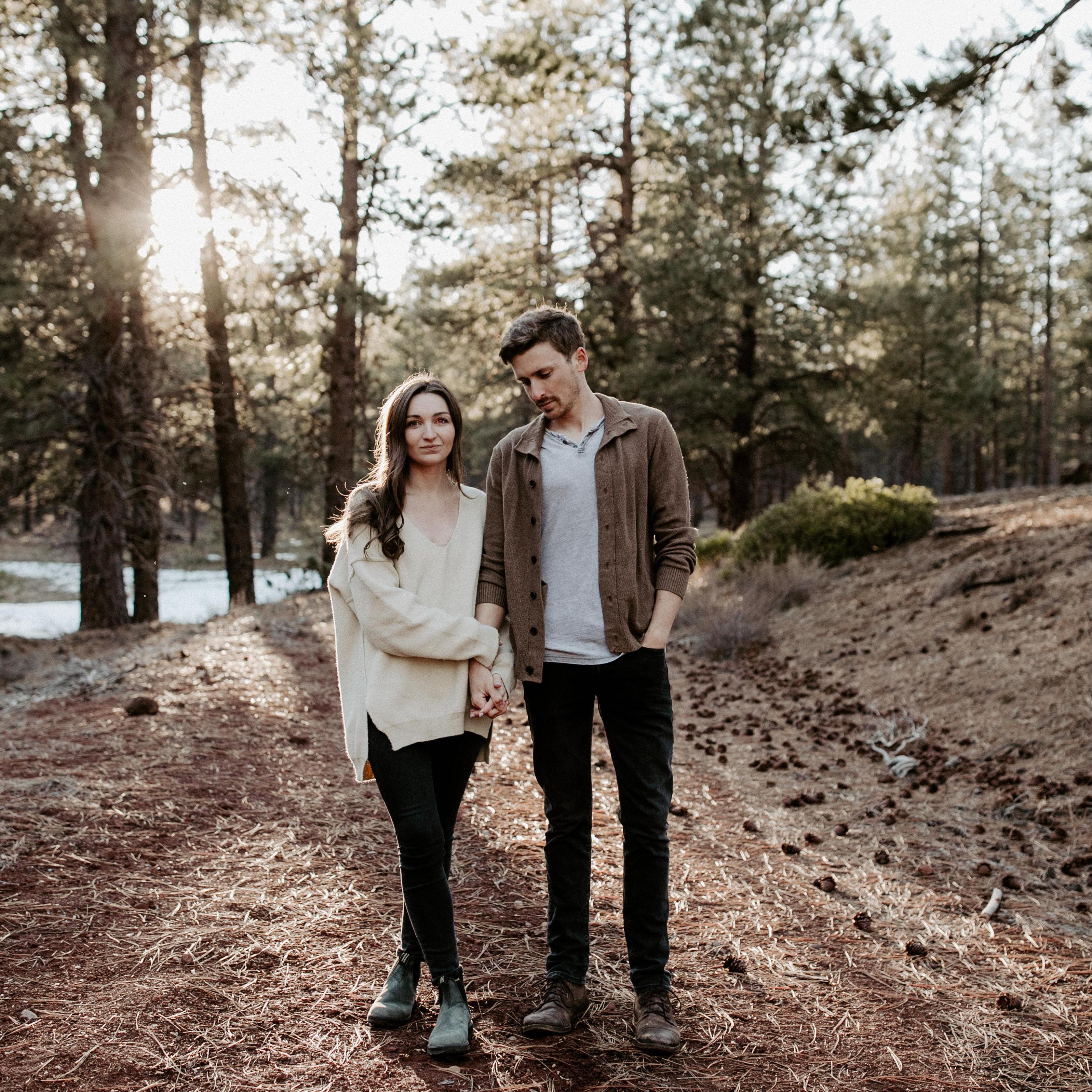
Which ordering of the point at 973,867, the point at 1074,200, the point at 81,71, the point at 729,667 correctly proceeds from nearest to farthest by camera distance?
the point at 973,867 < the point at 729,667 < the point at 81,71 < the point at 1074,200

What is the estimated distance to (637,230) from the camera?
14898 mm

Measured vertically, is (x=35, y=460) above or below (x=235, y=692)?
above

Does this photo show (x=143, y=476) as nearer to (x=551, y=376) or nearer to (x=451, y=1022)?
(x=551, y=376)

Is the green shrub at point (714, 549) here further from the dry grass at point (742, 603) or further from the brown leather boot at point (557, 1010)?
the brown leather boot at point (557, 1010)

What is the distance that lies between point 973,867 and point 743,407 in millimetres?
12057

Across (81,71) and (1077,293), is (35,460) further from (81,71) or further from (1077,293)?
(1077,293)

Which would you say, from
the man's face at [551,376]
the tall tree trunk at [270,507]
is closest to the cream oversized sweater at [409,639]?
the man's face at [551,376]

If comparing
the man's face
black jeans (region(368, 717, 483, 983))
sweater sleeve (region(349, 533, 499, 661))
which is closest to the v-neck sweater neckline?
sweater sleeve (region(349, 533, 499, 661))

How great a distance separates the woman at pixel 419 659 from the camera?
8.50 ft

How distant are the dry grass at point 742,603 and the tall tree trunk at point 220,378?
5.83 metres

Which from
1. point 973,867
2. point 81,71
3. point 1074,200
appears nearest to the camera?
point 973,867

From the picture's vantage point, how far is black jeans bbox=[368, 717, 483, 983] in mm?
2578

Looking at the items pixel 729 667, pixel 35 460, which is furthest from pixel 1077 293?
pixel 35 460

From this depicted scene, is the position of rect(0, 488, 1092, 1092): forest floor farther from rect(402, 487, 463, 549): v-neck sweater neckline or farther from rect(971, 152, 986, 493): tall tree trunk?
rect(971, 152, 986, 493): tall tree trunk
